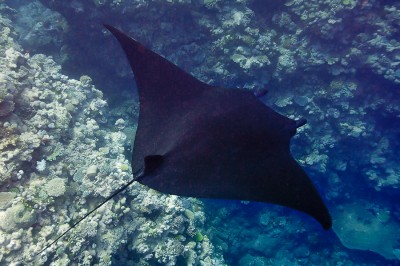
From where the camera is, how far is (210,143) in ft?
8.37

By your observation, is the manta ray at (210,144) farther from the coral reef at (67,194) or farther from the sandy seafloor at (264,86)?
the sandy seafloor at (264,86)

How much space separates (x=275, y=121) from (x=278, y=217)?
835 centimetres

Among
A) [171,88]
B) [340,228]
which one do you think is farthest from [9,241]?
[340,228]

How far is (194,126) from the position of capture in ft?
8.84

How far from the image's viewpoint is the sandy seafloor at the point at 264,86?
24.6 feet

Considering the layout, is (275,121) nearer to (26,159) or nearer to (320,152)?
(26,159)

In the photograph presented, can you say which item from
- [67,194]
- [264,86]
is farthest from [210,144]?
[264,86]

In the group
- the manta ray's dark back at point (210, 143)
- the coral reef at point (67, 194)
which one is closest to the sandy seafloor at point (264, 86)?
the coral reef at point (67, 194)

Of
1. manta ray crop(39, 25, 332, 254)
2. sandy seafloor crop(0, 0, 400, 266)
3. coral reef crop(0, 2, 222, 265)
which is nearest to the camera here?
manta ray crop(39, 25, 332, 254)

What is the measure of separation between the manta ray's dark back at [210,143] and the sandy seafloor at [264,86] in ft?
12.5

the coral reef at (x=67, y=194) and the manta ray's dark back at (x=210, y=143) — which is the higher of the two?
the manta ray's dark back at (x=210, y=143)

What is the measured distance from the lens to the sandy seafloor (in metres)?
7.48

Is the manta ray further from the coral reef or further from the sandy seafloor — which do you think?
the sandy seafloor

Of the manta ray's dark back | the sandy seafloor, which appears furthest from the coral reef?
the manta ray's dark back
